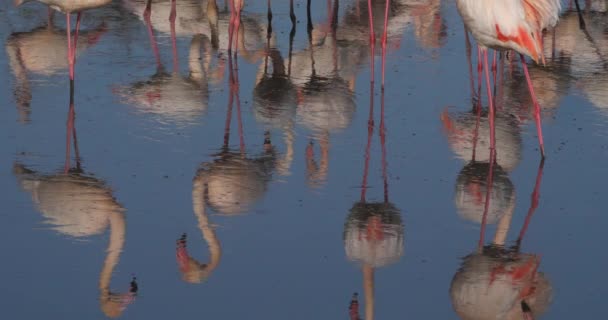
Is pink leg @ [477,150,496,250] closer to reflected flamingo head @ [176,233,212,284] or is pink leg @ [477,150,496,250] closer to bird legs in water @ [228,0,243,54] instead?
reflected flamingo head @ [176,233,212,284]

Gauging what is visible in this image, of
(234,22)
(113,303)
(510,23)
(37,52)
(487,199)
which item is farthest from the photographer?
(234,22)

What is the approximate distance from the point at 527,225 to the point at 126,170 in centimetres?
293

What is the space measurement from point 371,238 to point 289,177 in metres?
1.39

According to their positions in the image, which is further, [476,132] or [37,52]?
[37,52]

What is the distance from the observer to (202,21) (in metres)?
14.5

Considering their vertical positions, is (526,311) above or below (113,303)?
below

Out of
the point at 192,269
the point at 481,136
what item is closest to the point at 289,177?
the point at 481,136

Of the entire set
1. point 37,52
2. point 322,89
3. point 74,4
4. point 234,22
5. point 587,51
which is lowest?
point 587,51

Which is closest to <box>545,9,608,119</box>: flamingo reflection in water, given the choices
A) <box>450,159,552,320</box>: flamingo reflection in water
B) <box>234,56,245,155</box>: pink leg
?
<box>234,56,245,155</box>: pink leg

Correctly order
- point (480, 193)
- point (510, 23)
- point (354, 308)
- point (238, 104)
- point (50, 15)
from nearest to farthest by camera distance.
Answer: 1. point (354, 308)
2. point (480, 193)
3. point (510, 23)
4. point (238, 104)
5. point (50, 15)

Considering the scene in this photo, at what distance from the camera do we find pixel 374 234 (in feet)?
27.5

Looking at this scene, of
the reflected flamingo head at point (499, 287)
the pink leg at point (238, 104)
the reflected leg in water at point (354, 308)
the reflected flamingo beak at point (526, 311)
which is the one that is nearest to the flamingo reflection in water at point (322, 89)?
the pink leg at point (238, 104)

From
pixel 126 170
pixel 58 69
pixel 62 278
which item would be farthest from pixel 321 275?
pixel 58 69

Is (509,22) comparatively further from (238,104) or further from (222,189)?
(238,104)
